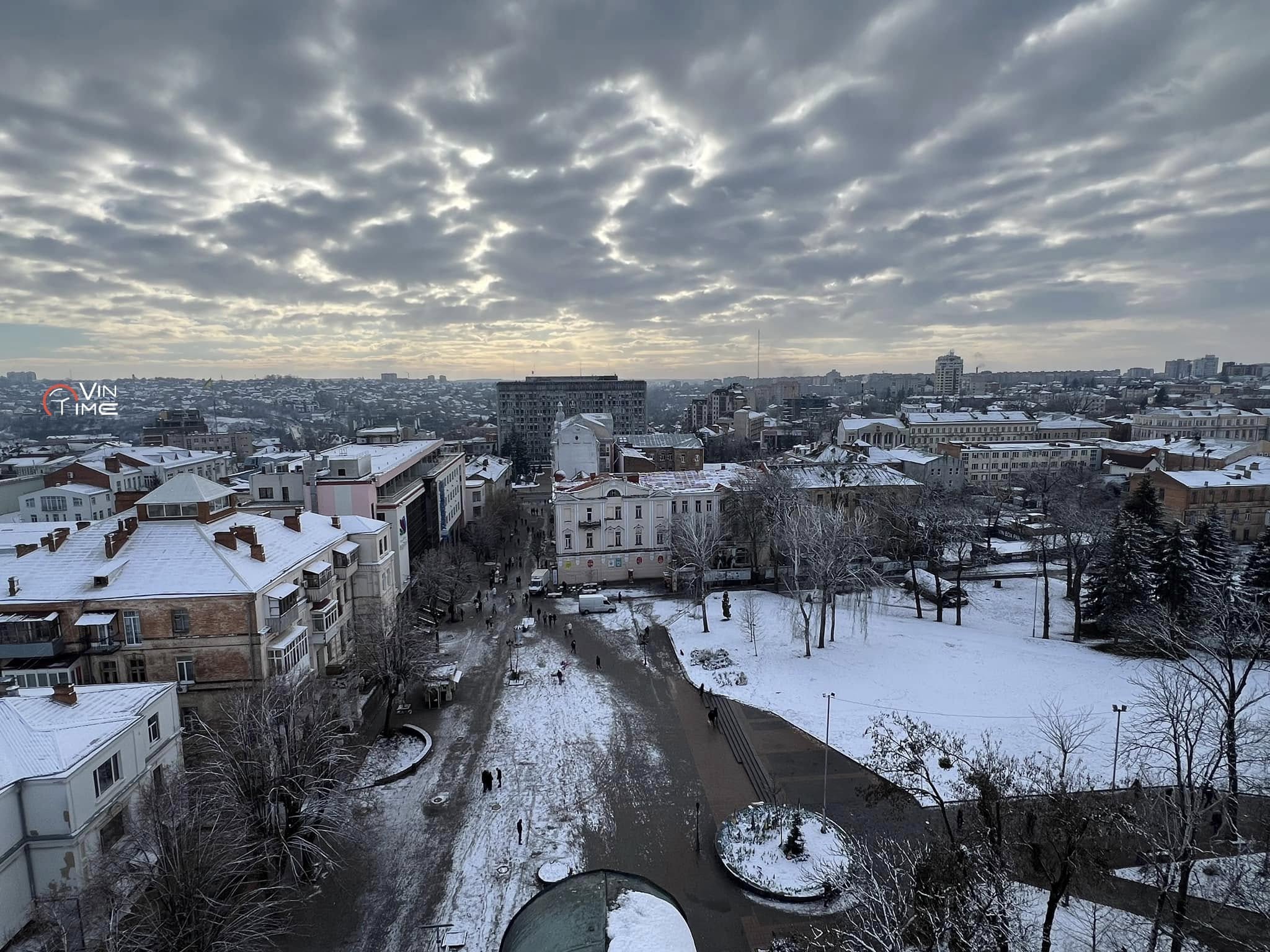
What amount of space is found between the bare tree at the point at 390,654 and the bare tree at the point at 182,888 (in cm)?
938

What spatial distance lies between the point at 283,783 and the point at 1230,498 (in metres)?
75.0

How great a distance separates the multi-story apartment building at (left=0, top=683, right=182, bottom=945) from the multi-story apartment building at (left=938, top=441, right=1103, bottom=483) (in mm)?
89475

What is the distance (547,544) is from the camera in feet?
192

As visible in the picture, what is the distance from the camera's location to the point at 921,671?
3328 centimetres

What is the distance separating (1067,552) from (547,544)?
39069 millimetres

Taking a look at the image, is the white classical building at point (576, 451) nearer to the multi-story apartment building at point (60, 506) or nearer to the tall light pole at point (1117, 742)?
the multi-story apartment building at point (60, 506)

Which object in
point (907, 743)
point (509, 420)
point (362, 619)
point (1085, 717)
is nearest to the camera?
point (907, 743)

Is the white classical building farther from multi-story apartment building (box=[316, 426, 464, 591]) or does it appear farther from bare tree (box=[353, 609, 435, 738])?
bare tree (box=[353, 609, 435, 738])

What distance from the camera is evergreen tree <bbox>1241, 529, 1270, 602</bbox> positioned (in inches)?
1521

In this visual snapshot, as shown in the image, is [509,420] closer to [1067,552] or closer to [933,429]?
[933,429]

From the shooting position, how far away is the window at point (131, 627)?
26.0m

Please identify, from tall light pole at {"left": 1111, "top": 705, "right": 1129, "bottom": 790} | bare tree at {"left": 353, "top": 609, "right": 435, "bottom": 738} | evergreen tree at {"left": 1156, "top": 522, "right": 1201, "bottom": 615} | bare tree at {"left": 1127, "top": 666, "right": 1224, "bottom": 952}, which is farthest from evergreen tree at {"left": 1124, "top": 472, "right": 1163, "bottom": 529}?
bare tree at {"left": 353, "top": 609, "right": 435, "bottom": 738}

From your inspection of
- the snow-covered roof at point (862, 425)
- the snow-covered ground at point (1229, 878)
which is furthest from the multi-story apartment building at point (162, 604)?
the snow-covered roof at point (862, 425)

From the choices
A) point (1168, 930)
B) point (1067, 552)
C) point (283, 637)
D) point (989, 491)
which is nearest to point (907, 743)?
point (1168, 930)
